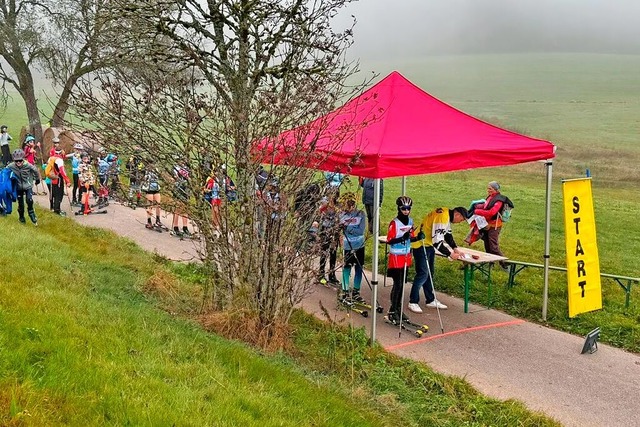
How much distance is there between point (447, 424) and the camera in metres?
5.10

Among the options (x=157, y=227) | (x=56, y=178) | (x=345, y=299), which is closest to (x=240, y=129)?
(x=345, y=299)

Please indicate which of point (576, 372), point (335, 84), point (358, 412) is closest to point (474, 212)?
point (576, 372)

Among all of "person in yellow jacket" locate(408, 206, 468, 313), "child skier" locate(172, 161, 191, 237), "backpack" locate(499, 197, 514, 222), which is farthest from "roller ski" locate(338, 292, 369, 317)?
"backpack" locate(499, 197, 514, 222)

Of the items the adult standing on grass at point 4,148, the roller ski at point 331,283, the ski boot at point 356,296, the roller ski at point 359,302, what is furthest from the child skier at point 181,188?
the adult standing on grass at point 4,148

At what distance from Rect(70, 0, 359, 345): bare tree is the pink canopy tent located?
146 mm

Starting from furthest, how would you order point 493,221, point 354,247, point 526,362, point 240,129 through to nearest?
point 493,221, point 354,247, point 526,362, point 240,129

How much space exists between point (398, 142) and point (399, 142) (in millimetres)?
19

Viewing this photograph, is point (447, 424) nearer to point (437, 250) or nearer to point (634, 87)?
point (437, 250)

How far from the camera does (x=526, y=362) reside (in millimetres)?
6840

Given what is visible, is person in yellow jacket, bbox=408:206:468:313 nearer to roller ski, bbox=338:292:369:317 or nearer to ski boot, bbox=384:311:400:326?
ski boot, bbox=384:311:400:326

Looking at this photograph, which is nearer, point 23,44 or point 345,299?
point 345,299

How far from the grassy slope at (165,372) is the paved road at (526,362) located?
1.53ft

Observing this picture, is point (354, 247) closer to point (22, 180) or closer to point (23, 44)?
point (22, 180)

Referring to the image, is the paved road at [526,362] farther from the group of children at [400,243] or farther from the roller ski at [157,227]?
the roller ski at [157,227]
